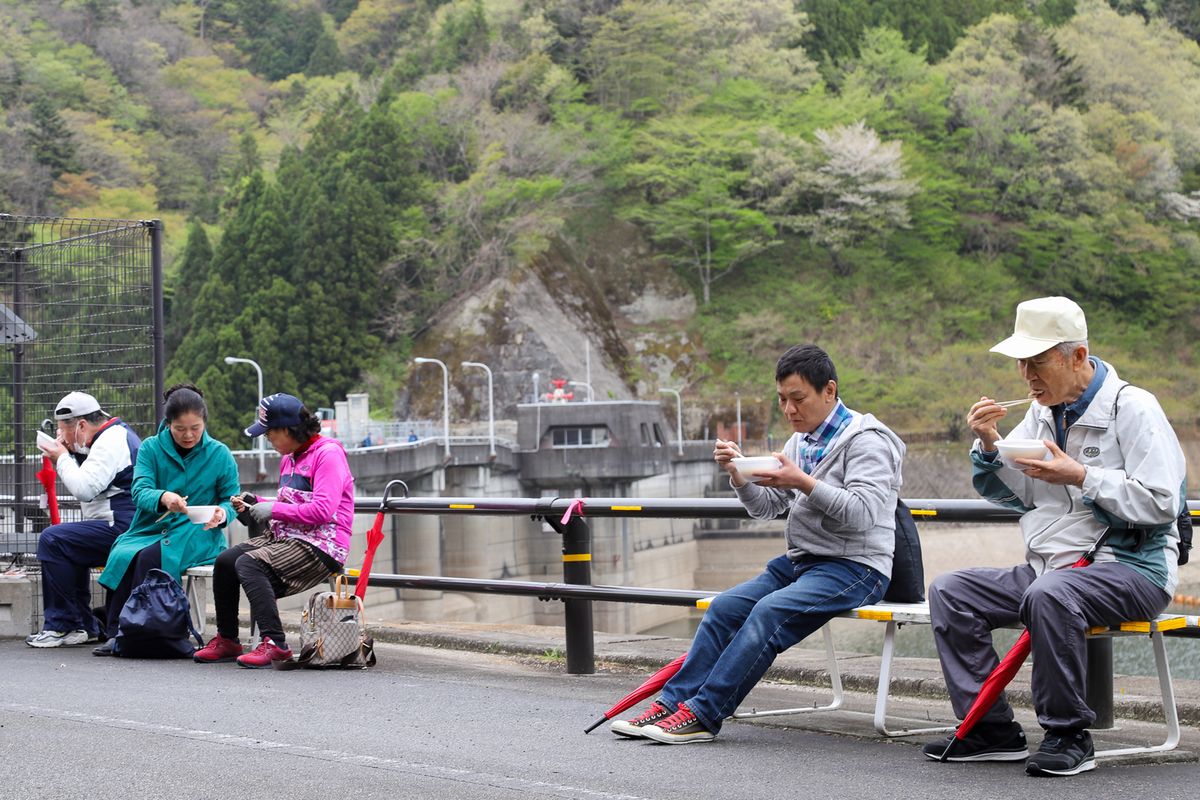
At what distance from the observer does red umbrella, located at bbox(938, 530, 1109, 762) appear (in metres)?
4.90

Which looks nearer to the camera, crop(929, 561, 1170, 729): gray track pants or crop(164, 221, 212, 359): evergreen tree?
crop(929, 561, 1170, 729): gray track pants

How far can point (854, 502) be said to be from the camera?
539cm

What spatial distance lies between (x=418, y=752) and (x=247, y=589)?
2801 mm

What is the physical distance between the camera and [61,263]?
391 inches

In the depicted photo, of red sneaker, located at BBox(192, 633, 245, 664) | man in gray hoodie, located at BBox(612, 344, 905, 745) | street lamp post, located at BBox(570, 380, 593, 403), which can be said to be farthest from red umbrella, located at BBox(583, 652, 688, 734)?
street lamp post, located at BBox(570, 380, 593, 403)

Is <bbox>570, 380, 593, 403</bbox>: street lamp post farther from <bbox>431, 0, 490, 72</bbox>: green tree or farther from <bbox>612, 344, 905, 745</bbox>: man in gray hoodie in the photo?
<bbox>612, 344, 905, 745</bbox>: man in gray hoodie

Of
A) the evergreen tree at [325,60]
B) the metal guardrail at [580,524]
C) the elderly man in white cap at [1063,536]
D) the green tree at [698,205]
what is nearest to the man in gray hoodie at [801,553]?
the elderly man in white cap at [1063,536]

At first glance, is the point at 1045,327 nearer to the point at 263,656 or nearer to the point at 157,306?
the point at 263,656

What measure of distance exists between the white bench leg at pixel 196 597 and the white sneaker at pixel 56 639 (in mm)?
740

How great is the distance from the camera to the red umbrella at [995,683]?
4902 mm

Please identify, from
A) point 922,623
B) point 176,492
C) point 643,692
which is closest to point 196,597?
point 176,492

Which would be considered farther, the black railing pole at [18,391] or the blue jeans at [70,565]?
the black railing pole at [18,391]

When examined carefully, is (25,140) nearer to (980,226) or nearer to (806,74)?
(806,74)

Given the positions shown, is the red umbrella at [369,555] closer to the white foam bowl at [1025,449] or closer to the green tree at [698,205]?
the white foam bowl at [1025,449]
